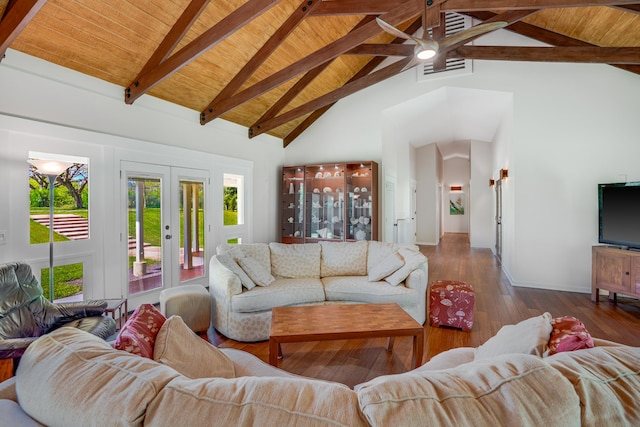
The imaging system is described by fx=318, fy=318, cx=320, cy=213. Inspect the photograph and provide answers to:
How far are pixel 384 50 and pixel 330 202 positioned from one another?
2.84 m

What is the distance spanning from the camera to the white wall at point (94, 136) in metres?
3.01

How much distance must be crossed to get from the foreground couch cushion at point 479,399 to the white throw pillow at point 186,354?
2.84ft

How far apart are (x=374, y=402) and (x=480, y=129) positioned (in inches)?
348

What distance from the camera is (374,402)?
659 millimetres

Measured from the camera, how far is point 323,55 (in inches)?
165

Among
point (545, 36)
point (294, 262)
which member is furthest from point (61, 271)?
point (545, 36)

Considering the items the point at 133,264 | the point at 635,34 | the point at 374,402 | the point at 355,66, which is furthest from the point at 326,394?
the point at 355,66

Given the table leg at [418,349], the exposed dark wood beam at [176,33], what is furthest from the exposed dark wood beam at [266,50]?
the table leg at [418,349]

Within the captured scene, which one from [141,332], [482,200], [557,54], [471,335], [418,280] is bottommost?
[471,335]

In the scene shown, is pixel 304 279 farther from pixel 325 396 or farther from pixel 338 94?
pixel 338 94

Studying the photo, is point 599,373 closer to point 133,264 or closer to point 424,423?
point 424,423

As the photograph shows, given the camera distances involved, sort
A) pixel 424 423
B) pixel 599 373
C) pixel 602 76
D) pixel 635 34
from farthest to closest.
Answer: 1. pixel 602 76
2. pixel 635 34
3. pixel 599 373
4. pixel 424 423

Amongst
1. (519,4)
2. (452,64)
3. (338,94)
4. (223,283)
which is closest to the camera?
(519,4)

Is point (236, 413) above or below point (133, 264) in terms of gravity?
above
